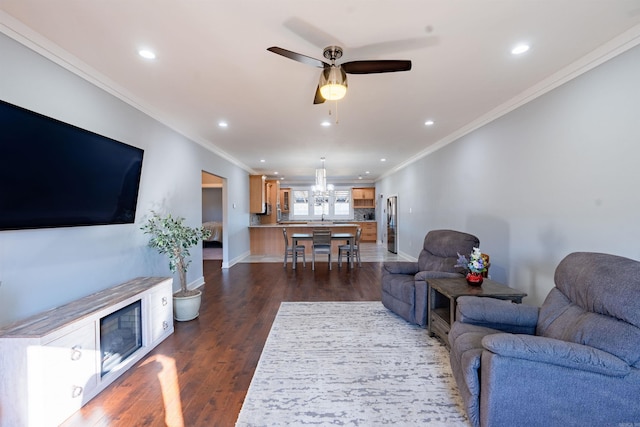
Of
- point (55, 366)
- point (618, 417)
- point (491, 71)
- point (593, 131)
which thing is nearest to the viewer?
point (618, 417)

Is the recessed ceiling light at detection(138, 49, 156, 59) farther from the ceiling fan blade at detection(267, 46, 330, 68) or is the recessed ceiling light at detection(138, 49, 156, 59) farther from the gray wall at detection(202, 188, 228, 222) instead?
the gray wall at detection(202, 188, 228, 222)

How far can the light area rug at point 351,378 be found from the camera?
5.87ft

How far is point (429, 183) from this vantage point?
600 cm

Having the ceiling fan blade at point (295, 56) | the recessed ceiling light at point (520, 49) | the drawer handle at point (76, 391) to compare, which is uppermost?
the recessed ceiling light at point (520, 49)

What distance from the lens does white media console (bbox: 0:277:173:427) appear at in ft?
5.26

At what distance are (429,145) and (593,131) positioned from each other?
329 cm

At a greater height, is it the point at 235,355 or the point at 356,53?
the point at 356,53

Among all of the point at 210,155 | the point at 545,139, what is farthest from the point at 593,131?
the point at 210,155

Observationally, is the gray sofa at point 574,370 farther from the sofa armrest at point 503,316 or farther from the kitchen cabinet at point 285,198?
the kitchen cabinet at point 285,198

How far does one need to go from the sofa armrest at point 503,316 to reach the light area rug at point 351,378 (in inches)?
21.7

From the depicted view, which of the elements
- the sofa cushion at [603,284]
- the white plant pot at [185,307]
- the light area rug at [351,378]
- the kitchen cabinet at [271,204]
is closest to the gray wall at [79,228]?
the white plant pot at [185,307]

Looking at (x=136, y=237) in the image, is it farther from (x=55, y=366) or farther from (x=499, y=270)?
(x=499, y=270)

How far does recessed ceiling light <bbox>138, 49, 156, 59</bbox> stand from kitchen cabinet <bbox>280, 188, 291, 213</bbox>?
9.12 m

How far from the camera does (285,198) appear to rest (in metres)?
11.7
